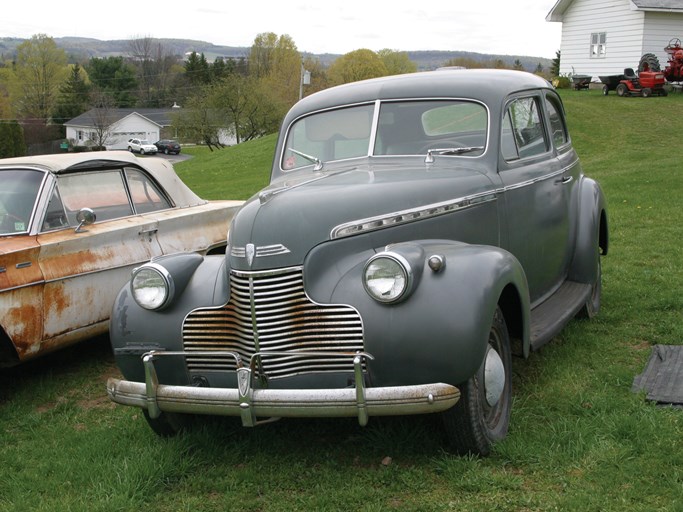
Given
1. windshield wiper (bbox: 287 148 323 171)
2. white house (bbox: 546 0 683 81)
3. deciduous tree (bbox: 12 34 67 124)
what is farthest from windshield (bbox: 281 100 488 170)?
deciduous tree (bbox: 12 34 67 124)

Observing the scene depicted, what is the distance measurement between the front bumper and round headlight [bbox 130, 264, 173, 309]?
0.47 m

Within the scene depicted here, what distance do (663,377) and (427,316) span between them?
2085 millimetres

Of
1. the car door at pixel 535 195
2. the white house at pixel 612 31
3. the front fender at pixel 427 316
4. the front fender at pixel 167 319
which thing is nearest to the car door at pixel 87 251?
the front fender at pixel 167 319

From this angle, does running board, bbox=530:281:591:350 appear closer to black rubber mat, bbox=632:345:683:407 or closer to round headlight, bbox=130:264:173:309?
black rubber mat, bbox=632:345:683:407

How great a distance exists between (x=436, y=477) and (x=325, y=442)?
0.73 meters

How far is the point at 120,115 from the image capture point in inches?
3324

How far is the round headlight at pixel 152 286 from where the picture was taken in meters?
4.15

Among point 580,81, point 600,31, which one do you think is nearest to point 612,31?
point 600,31

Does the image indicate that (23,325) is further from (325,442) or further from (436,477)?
(436,477)

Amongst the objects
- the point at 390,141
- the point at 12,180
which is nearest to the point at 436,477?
the point at 390,141

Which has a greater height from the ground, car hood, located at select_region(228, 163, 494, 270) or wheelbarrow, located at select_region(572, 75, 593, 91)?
wheelbarrow, located at select_region(572, 75, 593, 91)

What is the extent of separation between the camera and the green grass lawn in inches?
147

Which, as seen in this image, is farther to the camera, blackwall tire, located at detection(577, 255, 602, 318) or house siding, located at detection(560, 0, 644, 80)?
house siding, located at detection(560, 0, 644, 80)

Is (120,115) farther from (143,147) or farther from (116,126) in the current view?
(143,147)
